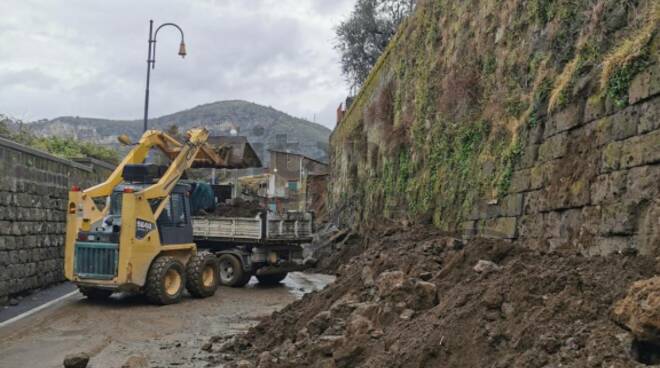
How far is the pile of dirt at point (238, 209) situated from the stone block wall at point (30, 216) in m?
4.17

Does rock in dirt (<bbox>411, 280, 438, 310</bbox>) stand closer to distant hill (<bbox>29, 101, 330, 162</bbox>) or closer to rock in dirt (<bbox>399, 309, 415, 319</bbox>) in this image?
rock in dirt (<bbox>399, 309, 415, 319</bbox>)

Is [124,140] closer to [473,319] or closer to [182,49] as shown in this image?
[182,49]

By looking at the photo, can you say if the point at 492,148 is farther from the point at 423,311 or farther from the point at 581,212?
the point at 423,311

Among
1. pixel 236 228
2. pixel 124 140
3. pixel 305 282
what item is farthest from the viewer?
pixel 305 282

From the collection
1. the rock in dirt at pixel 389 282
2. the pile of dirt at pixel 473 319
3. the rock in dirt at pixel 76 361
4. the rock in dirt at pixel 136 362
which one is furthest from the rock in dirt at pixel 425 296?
the rock in dirt at pixel 76 361

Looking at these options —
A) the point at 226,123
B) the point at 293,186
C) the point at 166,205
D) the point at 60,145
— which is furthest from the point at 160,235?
the point at 226,123

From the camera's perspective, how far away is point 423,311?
6.42 m

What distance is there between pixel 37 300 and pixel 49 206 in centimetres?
279

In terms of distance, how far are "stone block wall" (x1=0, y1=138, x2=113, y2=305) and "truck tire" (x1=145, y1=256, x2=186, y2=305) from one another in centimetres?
295

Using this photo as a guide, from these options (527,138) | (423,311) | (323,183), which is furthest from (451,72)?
(323,183)

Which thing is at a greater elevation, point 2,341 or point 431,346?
point 431,346

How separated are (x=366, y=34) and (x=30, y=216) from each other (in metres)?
28.5

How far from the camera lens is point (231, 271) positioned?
16.6m

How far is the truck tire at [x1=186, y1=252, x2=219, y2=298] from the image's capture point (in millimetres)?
13914
